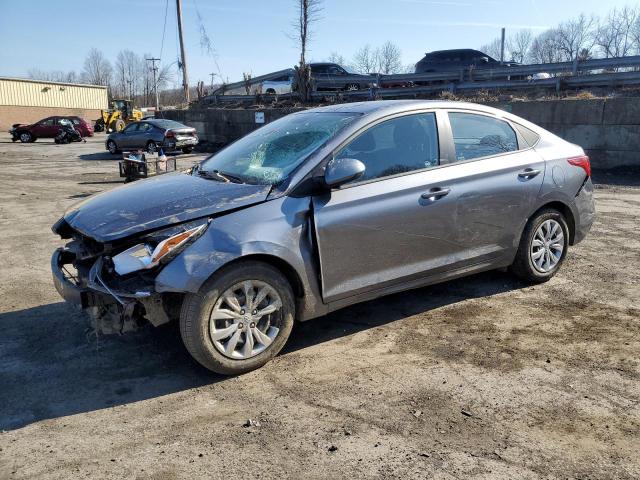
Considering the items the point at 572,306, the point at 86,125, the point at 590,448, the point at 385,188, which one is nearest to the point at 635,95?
the point at 572,306

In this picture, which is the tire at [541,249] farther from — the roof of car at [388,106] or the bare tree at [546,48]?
the bare tree at [546,48]

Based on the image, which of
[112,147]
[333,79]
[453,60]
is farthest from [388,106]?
[112,147]

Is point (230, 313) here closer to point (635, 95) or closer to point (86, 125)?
point (635, 95)

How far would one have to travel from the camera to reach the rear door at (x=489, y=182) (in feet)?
15.3

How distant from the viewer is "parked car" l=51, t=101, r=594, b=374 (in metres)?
3.59

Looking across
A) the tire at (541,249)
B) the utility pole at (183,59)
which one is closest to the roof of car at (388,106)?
the tire at (541,249)

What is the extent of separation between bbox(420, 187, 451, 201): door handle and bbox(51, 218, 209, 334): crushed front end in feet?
5.83

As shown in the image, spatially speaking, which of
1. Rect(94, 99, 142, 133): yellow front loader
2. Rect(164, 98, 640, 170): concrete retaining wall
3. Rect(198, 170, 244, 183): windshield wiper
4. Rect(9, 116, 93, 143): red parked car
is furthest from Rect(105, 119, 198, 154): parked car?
Rect(94, 99, 142, 133): yellow front loader

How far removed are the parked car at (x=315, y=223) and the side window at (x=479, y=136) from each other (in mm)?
13

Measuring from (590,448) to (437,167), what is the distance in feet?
7.89

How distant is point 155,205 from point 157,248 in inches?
18.1

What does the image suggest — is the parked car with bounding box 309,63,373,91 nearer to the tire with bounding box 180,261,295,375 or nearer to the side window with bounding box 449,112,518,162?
the side window with bounding box 449,112,518,162

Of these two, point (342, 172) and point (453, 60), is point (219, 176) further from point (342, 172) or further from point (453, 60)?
point (453, 60)

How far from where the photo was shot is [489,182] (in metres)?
4.80
